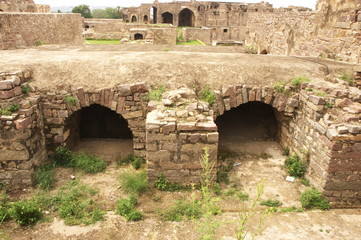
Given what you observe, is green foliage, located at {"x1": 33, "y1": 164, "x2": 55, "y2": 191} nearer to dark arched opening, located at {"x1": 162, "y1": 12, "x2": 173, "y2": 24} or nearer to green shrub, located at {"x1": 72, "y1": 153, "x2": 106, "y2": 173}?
green shrub, located at {"x1": 72, "y1": 153, "x2": 106, "y2": 173}

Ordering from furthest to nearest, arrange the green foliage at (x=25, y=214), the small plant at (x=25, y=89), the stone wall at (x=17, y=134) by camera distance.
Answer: the small plant at (x=25, y=89) < the stone wall at (x=17, y=134) < the green foliage at (x=25, y=214)

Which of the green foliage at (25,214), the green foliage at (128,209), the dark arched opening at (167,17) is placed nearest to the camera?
the green foliage at (25,214)

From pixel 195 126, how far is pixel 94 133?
5060mm

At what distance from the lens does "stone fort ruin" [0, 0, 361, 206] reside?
6301 mm

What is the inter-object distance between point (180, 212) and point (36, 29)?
1422 cm

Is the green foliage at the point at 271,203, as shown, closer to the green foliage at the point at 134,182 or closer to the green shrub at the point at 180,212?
the green shrub at the point at 180,212

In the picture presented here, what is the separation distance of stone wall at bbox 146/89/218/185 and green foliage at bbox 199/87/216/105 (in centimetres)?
86

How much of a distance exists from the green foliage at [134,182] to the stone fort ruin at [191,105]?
0.31m

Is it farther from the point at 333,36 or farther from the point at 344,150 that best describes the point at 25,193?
the point at 333,36

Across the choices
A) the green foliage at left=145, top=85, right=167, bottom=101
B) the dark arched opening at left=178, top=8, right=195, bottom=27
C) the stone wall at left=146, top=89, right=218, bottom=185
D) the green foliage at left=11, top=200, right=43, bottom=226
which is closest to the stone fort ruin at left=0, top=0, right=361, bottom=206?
the stone wall at left=146, top=89, right=218, bottom=185

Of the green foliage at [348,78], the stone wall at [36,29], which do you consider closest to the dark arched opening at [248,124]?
the green foliage at [348,78]

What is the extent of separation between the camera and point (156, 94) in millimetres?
7504

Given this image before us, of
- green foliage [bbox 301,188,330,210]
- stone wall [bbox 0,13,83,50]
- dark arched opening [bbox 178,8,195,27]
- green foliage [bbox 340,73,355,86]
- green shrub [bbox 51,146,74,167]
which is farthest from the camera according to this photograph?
dark arched opening [bbox 178,8,195,27]

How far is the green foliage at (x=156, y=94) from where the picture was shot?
293 inches
